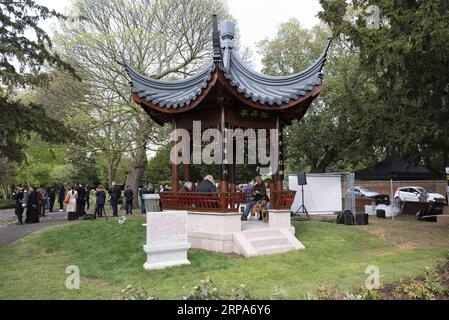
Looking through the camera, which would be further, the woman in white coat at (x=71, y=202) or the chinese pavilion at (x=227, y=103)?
the woman in white coat at (x=71, y=202)

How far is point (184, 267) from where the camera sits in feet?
31.9

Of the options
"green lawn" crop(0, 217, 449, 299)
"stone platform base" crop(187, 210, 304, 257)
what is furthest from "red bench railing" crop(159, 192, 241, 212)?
"green lawn" crop(0, 217, 449, 299)

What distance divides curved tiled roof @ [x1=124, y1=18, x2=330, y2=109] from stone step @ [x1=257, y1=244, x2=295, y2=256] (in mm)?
4168

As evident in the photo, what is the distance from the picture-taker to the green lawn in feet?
26.1

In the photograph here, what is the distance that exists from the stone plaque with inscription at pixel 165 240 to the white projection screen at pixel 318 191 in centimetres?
1331

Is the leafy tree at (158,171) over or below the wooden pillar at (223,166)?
over

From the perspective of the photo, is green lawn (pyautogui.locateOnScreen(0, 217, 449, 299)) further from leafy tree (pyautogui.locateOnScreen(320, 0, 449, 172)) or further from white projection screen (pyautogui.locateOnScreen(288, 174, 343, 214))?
white projection screen (pyautogui.locateOnScreen(288, 174, 343, 214))

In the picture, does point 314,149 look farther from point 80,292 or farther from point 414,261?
point 80,292

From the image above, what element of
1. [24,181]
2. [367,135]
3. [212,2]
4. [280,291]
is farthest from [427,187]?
[24,181]

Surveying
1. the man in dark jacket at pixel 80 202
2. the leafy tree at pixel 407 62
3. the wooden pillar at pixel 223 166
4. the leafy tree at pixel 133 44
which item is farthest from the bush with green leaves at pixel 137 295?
the leafy tree at pixel 133 44

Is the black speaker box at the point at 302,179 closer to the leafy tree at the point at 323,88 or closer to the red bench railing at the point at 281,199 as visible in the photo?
the leafy tree at the point at 323,88

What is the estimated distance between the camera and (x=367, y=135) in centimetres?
1900

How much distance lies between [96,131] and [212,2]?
38.4ft

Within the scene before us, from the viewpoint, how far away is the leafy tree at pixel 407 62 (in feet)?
41.2
